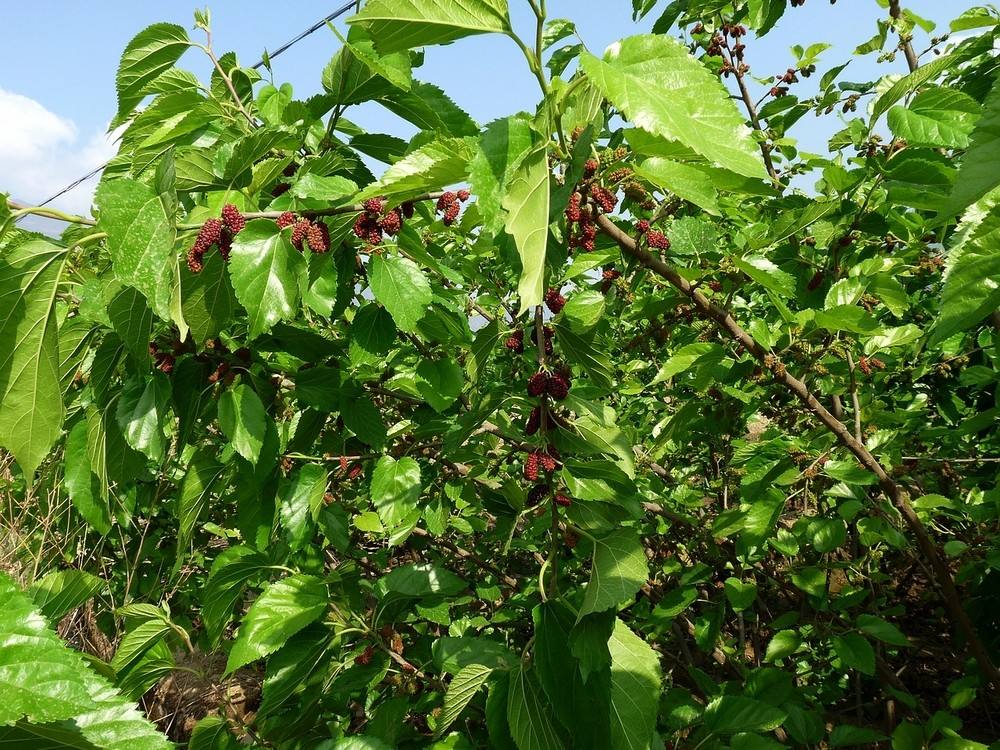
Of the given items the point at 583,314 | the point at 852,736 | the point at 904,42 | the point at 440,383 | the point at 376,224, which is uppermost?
the point at 904,42

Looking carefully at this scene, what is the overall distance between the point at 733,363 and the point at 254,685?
11.3ft

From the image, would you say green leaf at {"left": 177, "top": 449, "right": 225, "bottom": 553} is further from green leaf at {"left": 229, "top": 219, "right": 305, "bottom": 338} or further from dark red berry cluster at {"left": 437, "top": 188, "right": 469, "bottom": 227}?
dark red berry cluster at {"left": 437, "top": 188, "right": 469, "bottom": 227}

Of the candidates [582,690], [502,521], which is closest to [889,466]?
[502,521]

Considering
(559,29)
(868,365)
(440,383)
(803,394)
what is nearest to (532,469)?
(440,383)

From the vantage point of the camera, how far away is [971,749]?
1251 mm

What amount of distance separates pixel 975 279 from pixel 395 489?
3.68ft

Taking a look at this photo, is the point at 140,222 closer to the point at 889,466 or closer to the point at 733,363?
the point at 733,363

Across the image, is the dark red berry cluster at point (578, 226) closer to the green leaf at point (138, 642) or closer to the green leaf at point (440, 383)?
the green leaf at point (440, 383)

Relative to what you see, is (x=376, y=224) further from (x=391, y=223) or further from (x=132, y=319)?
(x=132, y=319)

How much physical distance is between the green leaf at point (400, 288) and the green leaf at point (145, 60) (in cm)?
59

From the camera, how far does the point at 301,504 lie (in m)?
1.31

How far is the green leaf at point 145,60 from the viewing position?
1.17 meters

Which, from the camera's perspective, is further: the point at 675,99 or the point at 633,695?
the point at 633,695

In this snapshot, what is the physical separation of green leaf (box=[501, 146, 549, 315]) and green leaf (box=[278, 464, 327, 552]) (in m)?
0.83
